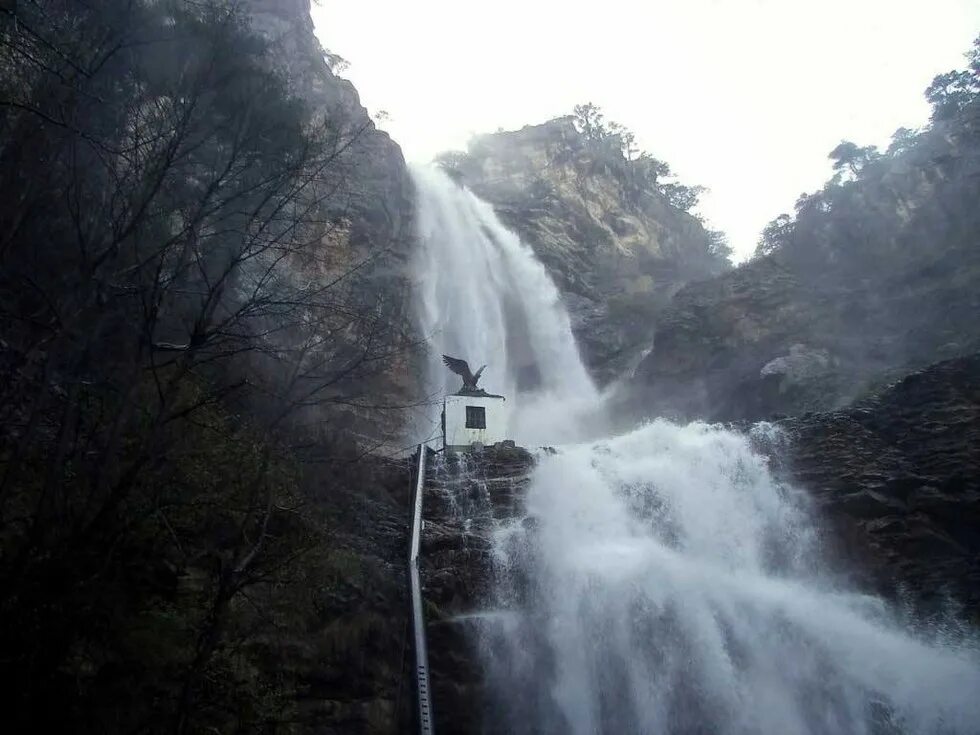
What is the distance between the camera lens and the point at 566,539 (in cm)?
1378

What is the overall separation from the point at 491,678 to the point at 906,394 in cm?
1185

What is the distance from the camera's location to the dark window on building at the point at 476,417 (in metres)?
21.0

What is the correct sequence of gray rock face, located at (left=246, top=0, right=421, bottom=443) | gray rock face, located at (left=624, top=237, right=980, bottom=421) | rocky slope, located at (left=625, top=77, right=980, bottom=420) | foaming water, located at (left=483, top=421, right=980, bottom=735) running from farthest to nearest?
rocky slope, located at (left=625, top=77, right=980, bottom=420), gray rock face, located at (left=624, top=237, right=980, bottom=421), gray rock face, located at (left=246, top=0, right=421, bottom=443), foaming water, located at (left=483, top=421, right=980, bottom=735)

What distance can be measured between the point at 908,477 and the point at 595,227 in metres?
25.8

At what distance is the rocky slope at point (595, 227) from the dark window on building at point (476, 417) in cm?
971

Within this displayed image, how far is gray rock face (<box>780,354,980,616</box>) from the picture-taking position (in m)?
13.2

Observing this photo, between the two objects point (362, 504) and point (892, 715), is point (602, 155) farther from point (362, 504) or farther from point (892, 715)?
point (892, 715)

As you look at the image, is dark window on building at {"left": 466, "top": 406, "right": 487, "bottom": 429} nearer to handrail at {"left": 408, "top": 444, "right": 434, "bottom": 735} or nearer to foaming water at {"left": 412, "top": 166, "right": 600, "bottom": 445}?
foaming water at {"left": 412, "top": 166, "right": 600, "bottom": 445}

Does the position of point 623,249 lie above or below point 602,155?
below

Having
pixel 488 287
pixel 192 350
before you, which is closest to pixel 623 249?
pixel 488 287

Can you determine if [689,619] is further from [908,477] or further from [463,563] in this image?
[908,477]

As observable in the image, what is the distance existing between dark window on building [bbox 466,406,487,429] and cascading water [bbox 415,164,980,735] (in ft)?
14.4

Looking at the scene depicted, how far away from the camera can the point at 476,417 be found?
21.1 meters

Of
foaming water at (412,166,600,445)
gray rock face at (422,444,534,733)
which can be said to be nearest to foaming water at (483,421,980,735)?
gray rock face at (422,444,534,733)
